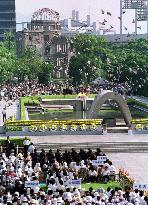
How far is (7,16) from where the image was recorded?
18512cm

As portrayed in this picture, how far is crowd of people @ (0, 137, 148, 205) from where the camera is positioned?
26.0 metres

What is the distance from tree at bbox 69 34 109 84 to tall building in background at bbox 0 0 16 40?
2998 inches

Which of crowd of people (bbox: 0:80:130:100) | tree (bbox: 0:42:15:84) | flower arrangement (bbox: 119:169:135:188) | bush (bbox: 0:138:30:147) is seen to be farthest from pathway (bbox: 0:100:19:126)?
flower arrangement (bbox: 119:169:135:188)

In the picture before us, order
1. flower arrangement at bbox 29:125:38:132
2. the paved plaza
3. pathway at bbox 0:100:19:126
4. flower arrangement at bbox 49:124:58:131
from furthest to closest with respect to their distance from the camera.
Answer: pathway at bbox 0:100:19:126 → flower arrangement at bbox 49:124:58:131 → flower arrangement at bbox 29:125:38:132 → the paved plaza

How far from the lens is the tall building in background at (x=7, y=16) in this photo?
18312 centimetres

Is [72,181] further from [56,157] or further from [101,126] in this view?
[101,126]

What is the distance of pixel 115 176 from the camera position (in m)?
33.4

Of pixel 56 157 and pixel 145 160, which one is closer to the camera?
pixel 56 157

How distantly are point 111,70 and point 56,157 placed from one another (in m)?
61.8

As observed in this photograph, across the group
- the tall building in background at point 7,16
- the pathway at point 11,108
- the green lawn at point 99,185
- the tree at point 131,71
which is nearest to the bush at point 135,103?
the tree at point 131,71

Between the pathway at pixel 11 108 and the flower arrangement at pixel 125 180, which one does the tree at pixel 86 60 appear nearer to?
the pathway at pixel 11 108

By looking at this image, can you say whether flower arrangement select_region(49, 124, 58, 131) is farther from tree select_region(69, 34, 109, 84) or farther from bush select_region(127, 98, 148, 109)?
tree select_region(69, 34, 109, 84)

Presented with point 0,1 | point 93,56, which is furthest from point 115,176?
point 0,1

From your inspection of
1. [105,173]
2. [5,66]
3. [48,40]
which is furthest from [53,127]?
[48,40]
